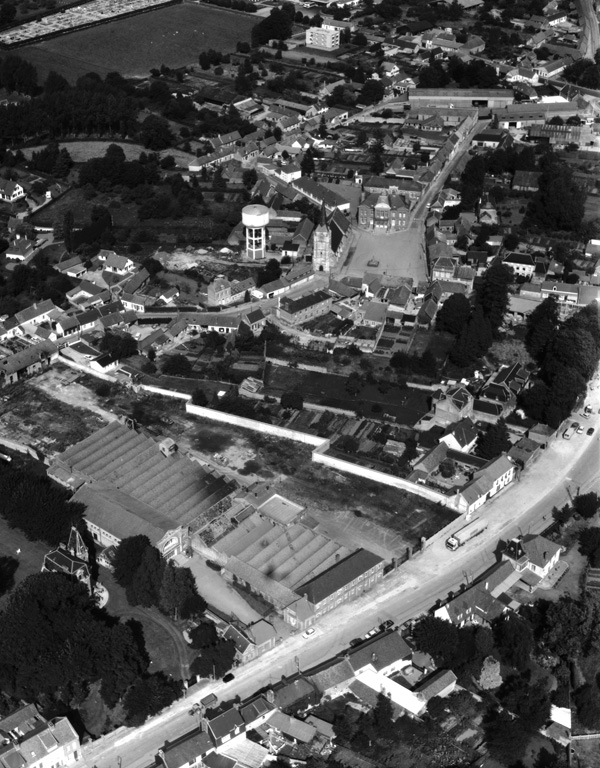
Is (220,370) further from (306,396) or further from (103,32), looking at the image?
(103,32)

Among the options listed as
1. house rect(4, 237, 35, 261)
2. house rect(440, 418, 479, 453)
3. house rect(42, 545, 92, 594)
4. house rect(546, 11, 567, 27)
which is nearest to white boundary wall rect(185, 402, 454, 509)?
house rect(440, 418, 479, 453)

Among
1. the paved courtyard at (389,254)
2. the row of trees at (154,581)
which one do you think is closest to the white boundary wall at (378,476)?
the row of trees at (154,581)

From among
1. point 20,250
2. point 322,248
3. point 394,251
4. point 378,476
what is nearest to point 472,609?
point 378,476

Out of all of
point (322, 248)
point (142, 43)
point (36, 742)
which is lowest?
point (36, 742)

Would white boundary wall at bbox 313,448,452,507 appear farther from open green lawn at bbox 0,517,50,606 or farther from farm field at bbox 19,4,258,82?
farm field at bbox 19,4,258,82

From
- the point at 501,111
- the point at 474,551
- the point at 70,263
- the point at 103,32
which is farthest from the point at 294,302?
the point at 103,32

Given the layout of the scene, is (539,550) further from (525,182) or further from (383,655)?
(525,182)
